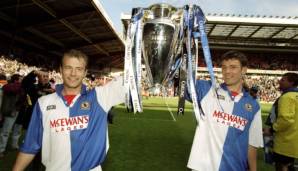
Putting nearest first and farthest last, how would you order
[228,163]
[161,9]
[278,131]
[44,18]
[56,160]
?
[161,9] → [56,160] → [228,163] → [278,131] → [44,18]

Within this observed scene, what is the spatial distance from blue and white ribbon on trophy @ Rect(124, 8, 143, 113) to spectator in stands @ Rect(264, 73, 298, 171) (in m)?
3.49

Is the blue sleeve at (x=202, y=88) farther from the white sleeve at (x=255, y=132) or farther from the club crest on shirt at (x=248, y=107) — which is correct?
the white sleeve at (x=255, y=132)

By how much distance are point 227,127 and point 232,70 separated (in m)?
0.51

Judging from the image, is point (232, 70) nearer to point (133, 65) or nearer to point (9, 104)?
point (133, 65)

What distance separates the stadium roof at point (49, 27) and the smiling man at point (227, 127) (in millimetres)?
17326

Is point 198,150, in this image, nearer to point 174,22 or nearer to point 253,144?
point 253,144

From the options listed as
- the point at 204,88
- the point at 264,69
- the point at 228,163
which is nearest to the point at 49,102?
the point at 204,88

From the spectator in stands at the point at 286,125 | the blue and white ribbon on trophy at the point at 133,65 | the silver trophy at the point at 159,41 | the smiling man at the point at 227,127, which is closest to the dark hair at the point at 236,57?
the smiling man at the point at 227,127

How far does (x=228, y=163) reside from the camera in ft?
11.5

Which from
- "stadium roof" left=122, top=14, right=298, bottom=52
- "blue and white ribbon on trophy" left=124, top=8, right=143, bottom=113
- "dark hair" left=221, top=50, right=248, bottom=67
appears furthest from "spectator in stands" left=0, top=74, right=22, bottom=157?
"stadium roof" left=122, top=14, right=298, bottom=52

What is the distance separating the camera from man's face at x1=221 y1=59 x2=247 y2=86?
3439 mm

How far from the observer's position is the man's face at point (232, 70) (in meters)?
3.44

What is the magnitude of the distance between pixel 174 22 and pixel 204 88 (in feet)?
3.16

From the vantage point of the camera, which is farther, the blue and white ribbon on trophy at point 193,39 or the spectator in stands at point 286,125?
the spectator in stands at point 286,125
